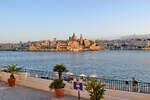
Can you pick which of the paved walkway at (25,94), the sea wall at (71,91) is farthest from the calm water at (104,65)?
the paved walkway at (25,94)

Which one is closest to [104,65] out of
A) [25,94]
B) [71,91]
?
[71,91]

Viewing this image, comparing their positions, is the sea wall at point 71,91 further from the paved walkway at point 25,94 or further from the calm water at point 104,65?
the calm water at point 104,65

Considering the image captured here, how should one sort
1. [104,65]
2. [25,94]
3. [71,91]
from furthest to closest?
1. [104,65]
2. [25,94]
3. [71,91]

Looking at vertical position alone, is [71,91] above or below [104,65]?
above

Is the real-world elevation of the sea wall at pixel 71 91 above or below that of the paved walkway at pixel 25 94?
above

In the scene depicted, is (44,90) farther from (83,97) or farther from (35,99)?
(83,97)

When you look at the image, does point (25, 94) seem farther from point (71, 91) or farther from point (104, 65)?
point (104, 65)

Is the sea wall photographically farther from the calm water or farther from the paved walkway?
the calm water

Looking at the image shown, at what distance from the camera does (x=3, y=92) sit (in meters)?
8.71

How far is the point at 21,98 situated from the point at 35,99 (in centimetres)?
75

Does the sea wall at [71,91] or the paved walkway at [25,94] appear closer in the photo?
the sea wall at [71,91]

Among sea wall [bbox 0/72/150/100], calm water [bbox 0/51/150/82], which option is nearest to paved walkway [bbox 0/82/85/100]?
sea wall [bbox 0/72/150/100]

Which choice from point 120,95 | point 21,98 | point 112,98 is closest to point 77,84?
point 112,98

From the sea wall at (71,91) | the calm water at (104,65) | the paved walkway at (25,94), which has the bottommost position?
the calm water at (104,65)
